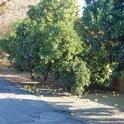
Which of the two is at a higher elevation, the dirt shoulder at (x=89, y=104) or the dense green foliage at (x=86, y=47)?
the dense green foliage at (x=86, y=47)

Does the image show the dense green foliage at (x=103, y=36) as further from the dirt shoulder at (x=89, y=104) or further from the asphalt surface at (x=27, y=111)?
the asphalt surface at (x=27, y=111)

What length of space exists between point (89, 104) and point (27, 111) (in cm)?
316

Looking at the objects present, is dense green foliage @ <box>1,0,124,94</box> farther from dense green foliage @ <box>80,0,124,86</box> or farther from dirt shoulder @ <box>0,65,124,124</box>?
dirt shoulder @ <box>0,65,124,124</box>

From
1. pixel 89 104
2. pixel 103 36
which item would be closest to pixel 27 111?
pixel 89 104

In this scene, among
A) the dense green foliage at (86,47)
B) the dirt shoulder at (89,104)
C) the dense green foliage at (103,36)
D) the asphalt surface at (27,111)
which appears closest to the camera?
Result: the asphalt surface at (27,111)

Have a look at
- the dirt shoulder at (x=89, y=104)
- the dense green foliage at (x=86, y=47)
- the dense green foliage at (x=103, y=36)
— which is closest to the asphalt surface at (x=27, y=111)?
the dirt shoulder at (x=89, y=104)

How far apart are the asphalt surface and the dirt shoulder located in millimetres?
440

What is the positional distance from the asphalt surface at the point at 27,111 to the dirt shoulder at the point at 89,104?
0.44 metres

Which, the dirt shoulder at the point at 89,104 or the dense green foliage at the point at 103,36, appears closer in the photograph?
the dirt shoulder at the point at 89,104

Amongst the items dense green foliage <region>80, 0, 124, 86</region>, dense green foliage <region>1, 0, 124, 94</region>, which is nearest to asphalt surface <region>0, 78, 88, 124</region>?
dense green foliage <region>1, 0, 124, 94</region>

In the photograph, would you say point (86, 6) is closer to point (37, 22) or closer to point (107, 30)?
point (107, 30)

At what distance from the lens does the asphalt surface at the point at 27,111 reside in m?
13.9

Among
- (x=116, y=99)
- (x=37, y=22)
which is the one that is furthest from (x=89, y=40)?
(x=37, y=22)

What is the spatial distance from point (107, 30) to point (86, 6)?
62.3 inches
